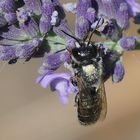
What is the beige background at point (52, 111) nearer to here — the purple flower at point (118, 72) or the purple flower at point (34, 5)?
the purple flower at point (118, 72)

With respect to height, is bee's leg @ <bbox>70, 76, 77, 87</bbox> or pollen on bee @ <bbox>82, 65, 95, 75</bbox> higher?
pollen on bee @ <bbox>82, 65, 95, 75</bbox>

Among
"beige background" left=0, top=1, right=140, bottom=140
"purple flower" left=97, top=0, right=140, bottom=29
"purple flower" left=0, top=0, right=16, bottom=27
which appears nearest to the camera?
"purple flower" left=0, top=0, right=16, bottom=27

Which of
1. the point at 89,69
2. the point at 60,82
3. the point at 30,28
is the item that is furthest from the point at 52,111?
the point at 30,28

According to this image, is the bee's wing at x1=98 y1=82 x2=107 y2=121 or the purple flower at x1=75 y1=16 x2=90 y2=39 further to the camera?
the bee's wing at x1=98 y1=82 x2=107 y2=121

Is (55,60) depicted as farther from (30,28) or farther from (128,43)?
(128,43)

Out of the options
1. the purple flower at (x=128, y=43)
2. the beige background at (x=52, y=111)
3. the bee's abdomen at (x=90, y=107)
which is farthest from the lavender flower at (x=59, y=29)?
the beige background at (x=52, y=111)

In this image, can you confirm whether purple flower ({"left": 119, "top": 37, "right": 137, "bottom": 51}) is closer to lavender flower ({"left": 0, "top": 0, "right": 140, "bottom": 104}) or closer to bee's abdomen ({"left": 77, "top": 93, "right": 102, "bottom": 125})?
lavender flower ({"left": 0, "top": 0, "right": 140, "bottom": 104})

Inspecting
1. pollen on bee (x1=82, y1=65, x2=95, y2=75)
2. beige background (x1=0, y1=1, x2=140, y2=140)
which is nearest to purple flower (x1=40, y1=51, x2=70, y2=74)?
pollen on bee (x1=82, y1=65, x2=95, y2=75)

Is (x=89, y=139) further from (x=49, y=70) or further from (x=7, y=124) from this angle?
(x=49, y=70)
